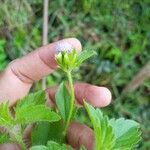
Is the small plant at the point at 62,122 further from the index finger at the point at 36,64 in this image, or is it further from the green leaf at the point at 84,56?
the index finger at the point at 36,64

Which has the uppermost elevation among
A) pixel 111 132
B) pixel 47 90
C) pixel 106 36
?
pixel 111 132

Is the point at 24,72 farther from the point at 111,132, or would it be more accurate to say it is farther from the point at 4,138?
the point at 111,132

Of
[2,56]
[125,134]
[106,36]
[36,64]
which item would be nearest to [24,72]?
[36,64]

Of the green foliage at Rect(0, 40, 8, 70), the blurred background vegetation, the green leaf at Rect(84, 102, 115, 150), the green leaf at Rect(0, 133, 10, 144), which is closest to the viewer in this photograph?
the green leaf at Rect(84, 102, 115, 150)

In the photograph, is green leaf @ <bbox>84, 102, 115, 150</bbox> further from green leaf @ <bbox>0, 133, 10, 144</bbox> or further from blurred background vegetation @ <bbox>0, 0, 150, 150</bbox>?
blurred background vegetation @ <bbox>0, 0, 150, 150</bbox>

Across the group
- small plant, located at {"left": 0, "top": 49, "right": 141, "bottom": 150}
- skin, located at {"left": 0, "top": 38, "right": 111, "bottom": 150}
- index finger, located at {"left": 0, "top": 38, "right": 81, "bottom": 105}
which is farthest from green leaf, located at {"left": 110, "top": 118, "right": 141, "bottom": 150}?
index finger, located at {"left": 0, "top": 38, "right": 81, "bottom": 105}

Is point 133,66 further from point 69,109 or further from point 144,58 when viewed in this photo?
point 69,109

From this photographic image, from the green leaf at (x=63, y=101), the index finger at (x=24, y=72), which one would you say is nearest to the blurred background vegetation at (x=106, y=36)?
the index finger at (x=24, y=72)
